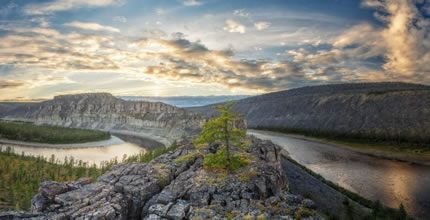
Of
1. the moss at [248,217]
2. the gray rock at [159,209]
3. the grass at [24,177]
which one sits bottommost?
the grass at [24,177]

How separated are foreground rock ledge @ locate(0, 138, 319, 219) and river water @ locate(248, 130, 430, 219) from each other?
48.3m

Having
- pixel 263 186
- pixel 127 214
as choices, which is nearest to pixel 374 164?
pixel 263 186

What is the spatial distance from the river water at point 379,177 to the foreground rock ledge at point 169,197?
4830cm

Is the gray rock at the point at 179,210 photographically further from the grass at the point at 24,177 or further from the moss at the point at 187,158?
the grass at the point at 24,177

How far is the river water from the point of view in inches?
2767

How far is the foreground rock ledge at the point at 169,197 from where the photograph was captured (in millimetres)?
22225

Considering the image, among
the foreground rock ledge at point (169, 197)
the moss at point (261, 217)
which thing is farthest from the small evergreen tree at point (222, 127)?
the moss at point (261, 217)

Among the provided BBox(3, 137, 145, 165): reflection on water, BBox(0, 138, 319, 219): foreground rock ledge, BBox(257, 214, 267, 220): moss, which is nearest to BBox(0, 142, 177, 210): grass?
BBox(0, 138, 319, 219): foreground rock ledge

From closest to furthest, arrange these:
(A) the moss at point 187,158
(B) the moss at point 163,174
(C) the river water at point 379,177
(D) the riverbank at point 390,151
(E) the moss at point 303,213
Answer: (E) the moss at point 303,213 → (B) the moss at point 163,174 → (A) the moss at point 187,158 → (C) the river water at point 379,177 → (D) the riverbank at point 390,151

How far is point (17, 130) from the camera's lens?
194 metres

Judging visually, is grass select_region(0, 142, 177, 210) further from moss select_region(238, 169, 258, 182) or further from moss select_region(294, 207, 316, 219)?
moss select_region(294, 207, 316, 219)

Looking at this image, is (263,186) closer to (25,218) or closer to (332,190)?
(25,218)

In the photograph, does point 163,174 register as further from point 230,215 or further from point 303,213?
point 303,213

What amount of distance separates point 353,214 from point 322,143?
138287mm
